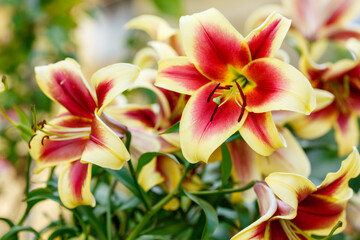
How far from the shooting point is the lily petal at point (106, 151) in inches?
12.5

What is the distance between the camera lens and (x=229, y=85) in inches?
14.2

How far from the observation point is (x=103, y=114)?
0.36m

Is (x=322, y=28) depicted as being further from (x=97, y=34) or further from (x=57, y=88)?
(x=97, y=34)

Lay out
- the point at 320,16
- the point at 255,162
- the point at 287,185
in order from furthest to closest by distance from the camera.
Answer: the point at 320,16, the point at 255,162, the point at 287,185

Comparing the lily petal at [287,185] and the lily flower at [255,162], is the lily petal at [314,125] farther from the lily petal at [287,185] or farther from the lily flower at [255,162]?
the lily petal at [287,185]

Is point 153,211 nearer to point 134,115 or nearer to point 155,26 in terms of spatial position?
point 134,115

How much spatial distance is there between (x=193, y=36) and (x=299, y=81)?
0.09m

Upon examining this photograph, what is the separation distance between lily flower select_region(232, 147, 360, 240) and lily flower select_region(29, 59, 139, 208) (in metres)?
0.11

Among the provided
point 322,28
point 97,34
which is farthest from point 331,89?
point 97,34

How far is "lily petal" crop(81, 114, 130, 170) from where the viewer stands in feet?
1.04

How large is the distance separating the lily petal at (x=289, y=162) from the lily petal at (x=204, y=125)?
100 mm

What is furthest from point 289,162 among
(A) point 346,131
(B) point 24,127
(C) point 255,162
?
(B) point 24,127

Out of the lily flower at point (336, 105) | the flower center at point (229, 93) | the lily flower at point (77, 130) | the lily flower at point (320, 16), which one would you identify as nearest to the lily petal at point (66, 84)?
the lily flower at point (77, 130)

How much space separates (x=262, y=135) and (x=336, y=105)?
225 mm
